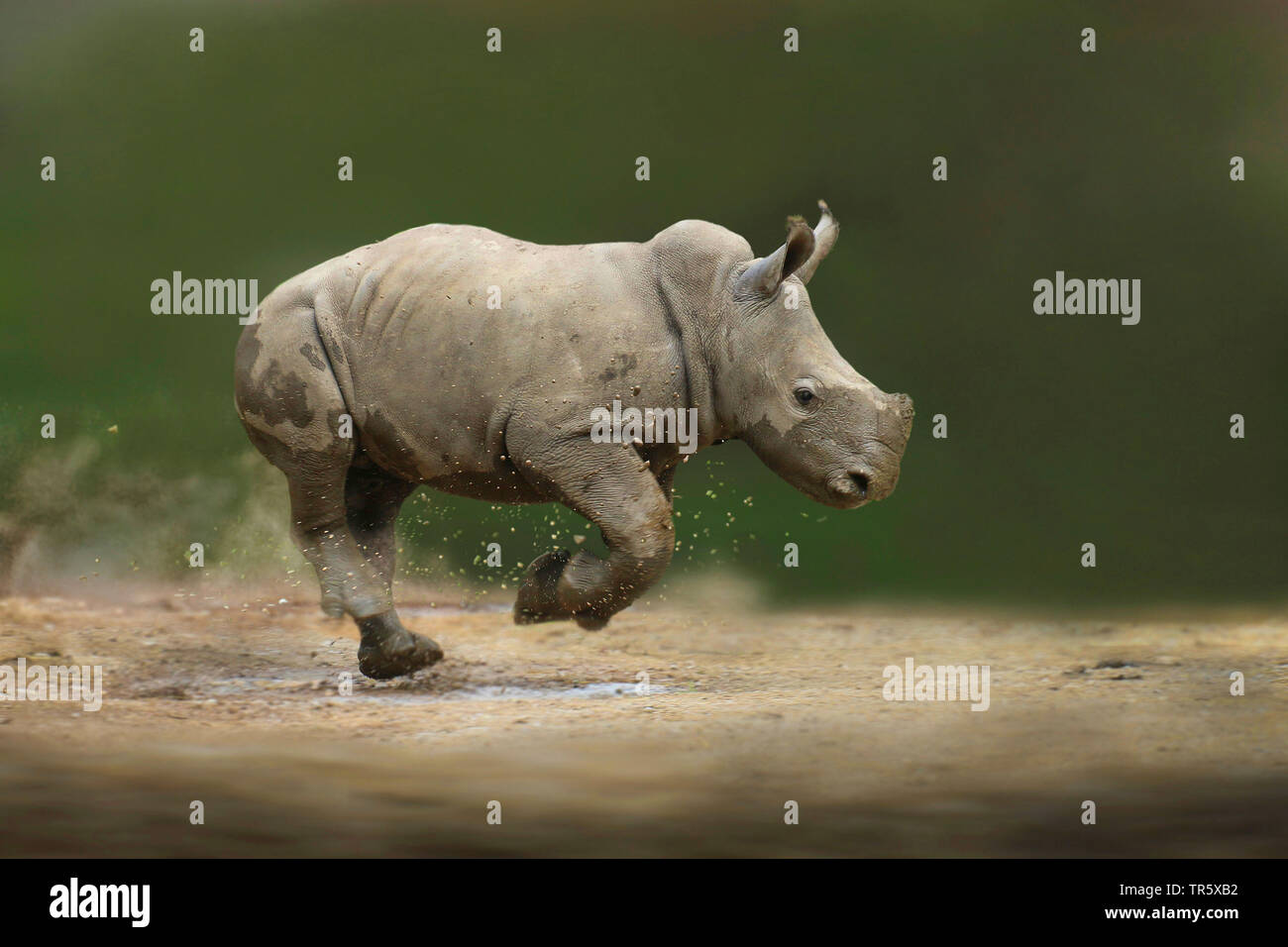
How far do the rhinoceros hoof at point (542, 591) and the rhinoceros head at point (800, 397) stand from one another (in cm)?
108

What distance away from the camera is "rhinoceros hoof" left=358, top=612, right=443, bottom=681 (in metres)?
7.90

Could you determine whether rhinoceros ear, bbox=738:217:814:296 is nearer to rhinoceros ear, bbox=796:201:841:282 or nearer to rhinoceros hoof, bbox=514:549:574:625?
rhinoceros ear, bbox=796:201:841:282

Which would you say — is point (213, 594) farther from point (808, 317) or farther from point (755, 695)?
point (808, 317)

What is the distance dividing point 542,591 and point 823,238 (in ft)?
7.05

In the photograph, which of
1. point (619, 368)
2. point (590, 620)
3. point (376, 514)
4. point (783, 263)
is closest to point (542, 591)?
point (590, 620)

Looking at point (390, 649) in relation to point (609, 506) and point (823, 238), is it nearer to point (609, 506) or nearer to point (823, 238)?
point (609, 506)

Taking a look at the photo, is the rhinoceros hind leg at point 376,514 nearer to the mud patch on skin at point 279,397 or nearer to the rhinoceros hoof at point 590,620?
the mud patch on skin at point 279,397

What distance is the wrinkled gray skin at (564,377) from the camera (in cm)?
702

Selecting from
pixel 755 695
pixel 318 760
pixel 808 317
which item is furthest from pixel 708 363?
pixel 318 760

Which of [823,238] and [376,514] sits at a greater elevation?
[823,238]

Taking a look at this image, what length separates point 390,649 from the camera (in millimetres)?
7898

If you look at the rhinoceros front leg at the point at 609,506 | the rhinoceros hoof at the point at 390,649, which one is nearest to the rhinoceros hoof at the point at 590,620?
the rhinoceros front leg at the point at 609,506

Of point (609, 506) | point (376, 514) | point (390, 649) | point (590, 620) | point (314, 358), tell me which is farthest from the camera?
point (376, 514)

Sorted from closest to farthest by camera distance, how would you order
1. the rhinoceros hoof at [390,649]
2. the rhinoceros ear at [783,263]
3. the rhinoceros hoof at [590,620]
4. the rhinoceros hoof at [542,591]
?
the rhinoceros ear at [783,263], the rhinoceros hoof at [590,620], the rhinoceros hoof at [542,591], the rhinoceros hoof at [390,649]
